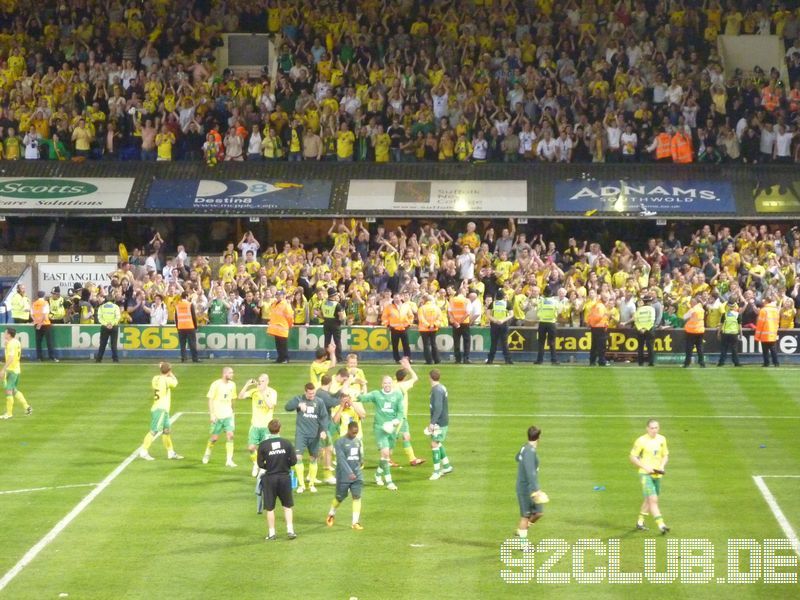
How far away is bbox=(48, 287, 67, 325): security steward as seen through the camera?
40094 millimetres

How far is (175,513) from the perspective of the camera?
23.6m

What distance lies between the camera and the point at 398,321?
37.8 metres

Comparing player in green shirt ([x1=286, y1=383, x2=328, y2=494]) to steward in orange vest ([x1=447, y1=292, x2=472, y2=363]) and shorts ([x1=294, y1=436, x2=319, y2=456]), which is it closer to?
shorts ([x1=294, y1=436, x2=319, y2=456])

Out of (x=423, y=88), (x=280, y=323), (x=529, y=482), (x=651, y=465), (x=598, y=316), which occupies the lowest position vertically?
(x=529, y=482)

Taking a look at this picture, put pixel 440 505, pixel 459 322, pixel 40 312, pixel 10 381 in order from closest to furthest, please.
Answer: pixel 440 505, pixel 10 381, pixel 459 322, pixel 40 312

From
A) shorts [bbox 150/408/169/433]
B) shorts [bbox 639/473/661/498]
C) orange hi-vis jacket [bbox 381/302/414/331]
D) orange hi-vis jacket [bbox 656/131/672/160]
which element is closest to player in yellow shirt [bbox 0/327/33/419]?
shorts [bbox 150/408/169/433]

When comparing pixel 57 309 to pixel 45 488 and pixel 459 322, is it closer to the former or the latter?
pixel 459 322

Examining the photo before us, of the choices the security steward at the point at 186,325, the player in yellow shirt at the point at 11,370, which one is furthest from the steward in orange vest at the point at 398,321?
the player in yellow shirt at the point at 11,370

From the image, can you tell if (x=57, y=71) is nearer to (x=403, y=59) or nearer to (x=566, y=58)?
(x=403, y=59)

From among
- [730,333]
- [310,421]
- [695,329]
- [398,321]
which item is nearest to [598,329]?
[695,329]

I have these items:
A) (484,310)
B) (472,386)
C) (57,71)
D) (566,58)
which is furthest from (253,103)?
(472,386)

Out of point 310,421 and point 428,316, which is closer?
point 310,421

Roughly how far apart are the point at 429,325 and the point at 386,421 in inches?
492

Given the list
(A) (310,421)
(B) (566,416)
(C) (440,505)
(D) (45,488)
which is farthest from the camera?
(B) (566,416)
